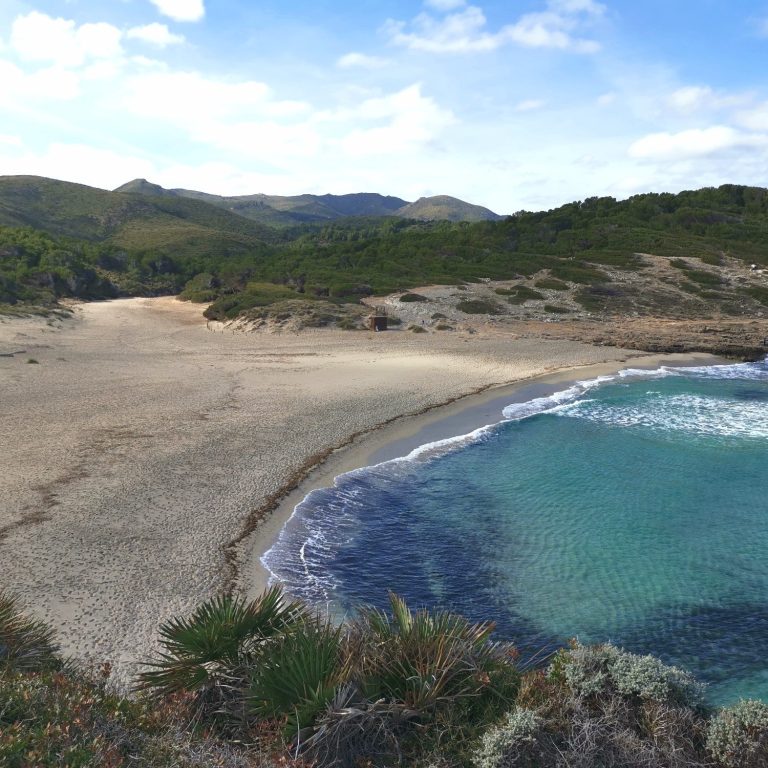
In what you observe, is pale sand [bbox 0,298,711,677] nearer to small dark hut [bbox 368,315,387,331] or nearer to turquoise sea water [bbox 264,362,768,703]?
turquoise sea water [bbox 264,362,768,703]

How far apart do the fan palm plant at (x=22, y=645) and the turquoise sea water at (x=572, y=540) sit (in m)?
4.34

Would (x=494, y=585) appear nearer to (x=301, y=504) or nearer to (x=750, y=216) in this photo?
(x=301, y=504)

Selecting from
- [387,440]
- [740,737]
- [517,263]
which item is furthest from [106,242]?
[740,737]

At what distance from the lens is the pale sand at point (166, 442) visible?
912 cm

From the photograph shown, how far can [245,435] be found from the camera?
16.3 metres

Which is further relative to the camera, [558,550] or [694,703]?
[558,550]

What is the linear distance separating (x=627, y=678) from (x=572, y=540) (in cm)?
639

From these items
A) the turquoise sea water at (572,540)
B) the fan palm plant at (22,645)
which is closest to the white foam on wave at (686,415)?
the turquoise sea water at (572,540)

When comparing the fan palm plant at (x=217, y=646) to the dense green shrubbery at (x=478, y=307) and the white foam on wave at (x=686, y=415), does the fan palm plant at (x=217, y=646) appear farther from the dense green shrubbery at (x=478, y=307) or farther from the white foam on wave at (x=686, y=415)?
the dense green shrubbery at (x=478, y=307)

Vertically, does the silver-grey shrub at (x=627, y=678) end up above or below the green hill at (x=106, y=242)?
below

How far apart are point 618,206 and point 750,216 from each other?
15181 mm

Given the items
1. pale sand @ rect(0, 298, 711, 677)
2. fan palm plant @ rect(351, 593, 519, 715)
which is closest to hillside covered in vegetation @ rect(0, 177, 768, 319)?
pale sand @ rect(0, 298, 711, 677)

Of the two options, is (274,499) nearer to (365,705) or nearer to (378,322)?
(365,705)

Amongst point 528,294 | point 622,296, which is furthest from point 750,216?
point 528,294
